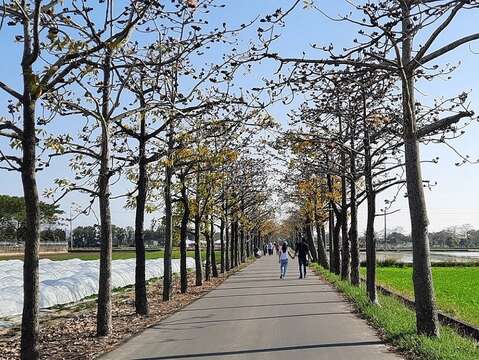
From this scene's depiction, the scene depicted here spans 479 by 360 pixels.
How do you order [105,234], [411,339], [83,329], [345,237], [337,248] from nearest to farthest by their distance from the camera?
1. [411,339]
2. [105,234]
3. [83,329]
4. [345,237]
5. [337,248]

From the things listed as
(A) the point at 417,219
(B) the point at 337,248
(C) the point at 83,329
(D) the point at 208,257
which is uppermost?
(A) the point at 417,219

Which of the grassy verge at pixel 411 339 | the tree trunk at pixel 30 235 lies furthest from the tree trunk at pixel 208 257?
the tree trunk at pixel 30 235

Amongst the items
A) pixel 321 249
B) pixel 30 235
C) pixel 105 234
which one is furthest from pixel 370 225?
pixel 321 249

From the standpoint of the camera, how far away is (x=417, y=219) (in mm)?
10594

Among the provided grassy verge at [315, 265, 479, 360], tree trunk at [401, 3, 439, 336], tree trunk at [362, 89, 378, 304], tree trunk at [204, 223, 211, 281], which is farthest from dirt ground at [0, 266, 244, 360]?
tree trunk at [204, 223, 211, 281]

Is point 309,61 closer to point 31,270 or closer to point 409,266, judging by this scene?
point 31,270

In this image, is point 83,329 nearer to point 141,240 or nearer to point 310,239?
point 141,240

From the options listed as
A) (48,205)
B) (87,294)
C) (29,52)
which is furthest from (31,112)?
(87,294)

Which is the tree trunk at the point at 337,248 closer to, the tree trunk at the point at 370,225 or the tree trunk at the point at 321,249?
the tree trunk at the point at 321,249

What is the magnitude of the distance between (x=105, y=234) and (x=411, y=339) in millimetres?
6267

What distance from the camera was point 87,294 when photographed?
23.2 metres

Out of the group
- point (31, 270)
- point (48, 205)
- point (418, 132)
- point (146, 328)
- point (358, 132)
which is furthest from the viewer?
point (358, 132)

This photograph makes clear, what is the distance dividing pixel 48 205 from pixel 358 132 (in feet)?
28.7

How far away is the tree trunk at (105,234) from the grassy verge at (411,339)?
17.7ft
